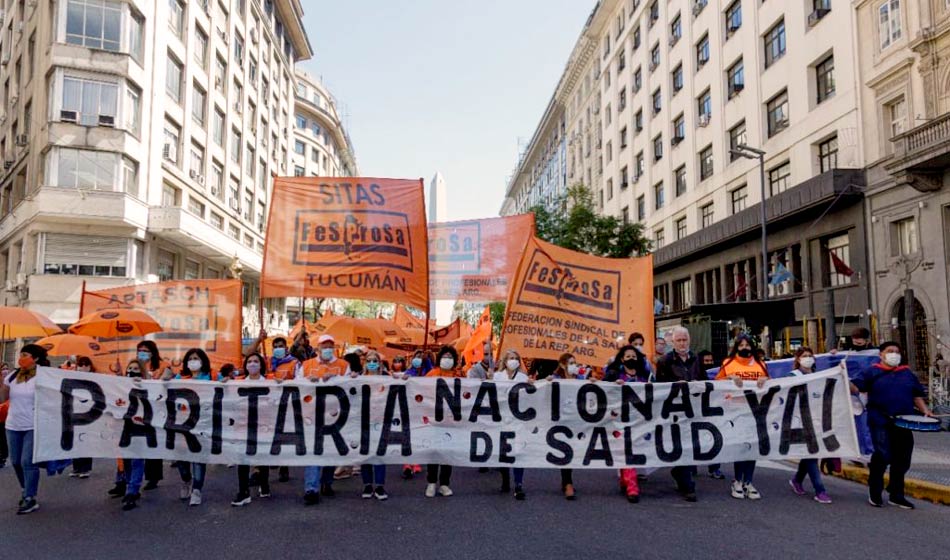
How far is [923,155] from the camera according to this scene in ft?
61.6

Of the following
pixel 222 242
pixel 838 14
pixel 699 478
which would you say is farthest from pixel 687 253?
pixel 699 478

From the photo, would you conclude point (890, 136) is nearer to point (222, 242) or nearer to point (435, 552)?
point (435, 552)

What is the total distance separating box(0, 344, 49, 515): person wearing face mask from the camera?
280 inches

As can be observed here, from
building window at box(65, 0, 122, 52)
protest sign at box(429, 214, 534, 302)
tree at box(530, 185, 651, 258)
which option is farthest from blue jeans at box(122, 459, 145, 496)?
tree at box(530, 185, 651, 258)

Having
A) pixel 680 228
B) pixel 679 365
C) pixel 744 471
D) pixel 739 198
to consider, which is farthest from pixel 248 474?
pixel 680 228

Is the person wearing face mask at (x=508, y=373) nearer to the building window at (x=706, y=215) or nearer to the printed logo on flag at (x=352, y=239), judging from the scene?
the printed logo on flag at (x=352, y=239)

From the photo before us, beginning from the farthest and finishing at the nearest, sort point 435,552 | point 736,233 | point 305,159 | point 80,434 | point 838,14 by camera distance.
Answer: point 305,159
point 736,233
point 838,14
point 80,434
point 435,552

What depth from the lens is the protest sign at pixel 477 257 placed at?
1220 cm

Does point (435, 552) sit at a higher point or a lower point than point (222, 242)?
lower

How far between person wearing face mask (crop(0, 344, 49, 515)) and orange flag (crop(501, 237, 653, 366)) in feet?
17.8

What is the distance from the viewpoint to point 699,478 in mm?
8844

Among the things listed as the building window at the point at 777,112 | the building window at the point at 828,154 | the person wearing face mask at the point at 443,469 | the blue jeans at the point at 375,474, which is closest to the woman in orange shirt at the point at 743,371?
the person wearing face mask at the point at 443,469

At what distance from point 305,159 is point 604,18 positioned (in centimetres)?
3598

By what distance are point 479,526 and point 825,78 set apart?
2453 cm
